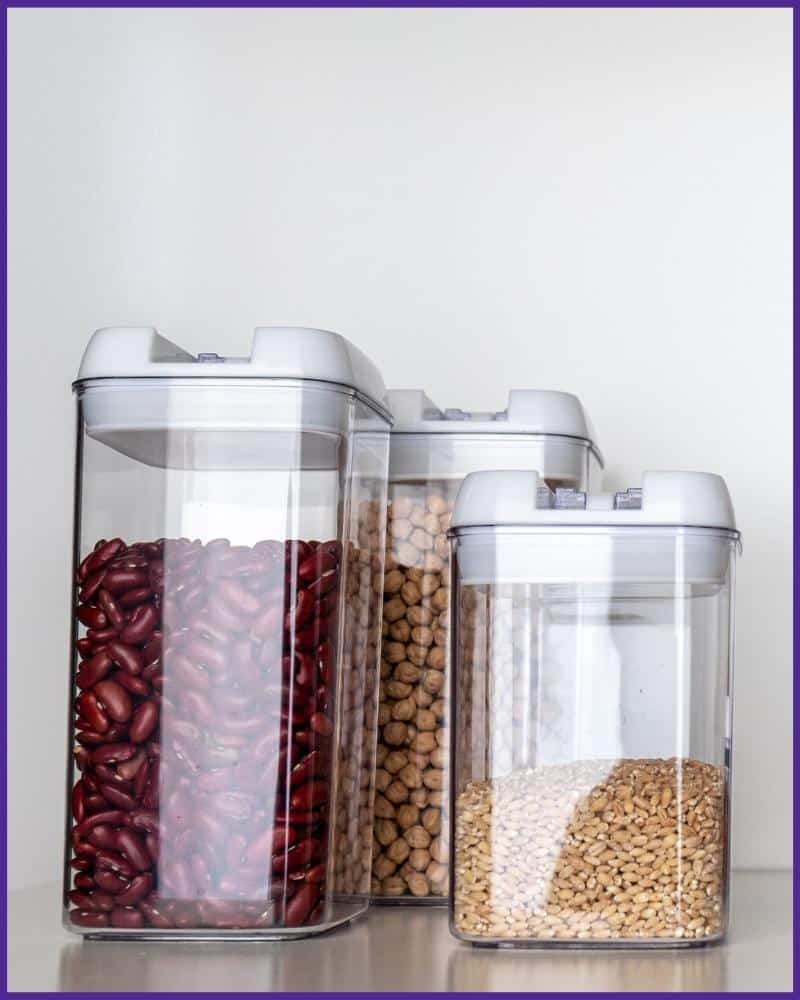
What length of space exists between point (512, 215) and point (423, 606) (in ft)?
1.74

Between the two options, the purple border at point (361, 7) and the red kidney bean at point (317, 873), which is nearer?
the red kidney bean at point (317, 873)

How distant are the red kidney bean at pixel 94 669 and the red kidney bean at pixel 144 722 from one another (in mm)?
39

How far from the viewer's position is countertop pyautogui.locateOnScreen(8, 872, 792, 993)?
901mm

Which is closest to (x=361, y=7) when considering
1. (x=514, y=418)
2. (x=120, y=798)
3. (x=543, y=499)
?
(x=514, y=418)

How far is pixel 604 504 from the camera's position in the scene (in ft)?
3.36

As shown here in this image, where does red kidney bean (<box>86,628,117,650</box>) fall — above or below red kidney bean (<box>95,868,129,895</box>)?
above

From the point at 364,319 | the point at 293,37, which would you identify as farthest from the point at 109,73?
the point at 364,319

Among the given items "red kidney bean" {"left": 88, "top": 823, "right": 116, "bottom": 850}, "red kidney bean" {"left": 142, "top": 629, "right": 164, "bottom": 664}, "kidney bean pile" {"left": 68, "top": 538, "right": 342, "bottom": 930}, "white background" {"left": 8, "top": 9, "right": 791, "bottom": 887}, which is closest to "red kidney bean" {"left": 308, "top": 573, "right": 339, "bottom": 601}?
"kidney bean pile" {"left": 68, "top": 538, "right": 342, "bottom": 930}

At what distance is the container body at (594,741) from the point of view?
995 millimetres

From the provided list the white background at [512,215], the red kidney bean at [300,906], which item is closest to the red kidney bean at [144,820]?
the red kidney bean at [300,906]

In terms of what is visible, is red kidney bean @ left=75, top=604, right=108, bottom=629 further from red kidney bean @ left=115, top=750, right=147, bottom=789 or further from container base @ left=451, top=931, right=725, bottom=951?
container base @ left=451, top=931, right=725, bottom=951

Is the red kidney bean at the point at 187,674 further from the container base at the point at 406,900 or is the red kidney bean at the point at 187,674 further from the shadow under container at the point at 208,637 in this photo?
the container base at the point at 406,900

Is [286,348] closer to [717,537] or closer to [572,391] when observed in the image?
[717,537]

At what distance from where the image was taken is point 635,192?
1545 mm
